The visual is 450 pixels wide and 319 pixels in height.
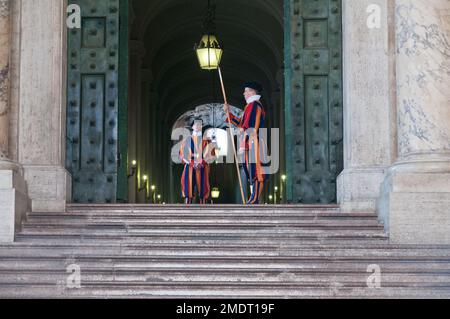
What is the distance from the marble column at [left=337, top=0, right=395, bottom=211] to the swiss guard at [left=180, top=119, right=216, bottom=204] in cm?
553

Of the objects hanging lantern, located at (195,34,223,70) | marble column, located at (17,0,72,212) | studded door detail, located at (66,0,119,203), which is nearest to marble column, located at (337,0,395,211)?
studded door detail, located at (66,0,119,203)

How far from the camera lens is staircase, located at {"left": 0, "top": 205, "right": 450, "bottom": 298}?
35.2 feet

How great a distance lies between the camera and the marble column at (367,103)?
45.4 ft

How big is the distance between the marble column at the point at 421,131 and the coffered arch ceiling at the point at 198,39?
12.3 metres

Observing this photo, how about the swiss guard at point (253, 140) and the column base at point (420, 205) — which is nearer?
the column base at point (420, 205)

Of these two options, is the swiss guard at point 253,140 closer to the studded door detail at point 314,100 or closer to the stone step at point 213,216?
the studded door detail at point 314,100

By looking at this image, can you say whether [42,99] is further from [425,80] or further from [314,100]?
[425,80]

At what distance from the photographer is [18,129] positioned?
45.1ft

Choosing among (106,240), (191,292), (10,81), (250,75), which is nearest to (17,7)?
(10,81)

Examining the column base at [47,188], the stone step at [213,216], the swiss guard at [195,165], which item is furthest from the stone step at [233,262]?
the swiss guard at [195,165]

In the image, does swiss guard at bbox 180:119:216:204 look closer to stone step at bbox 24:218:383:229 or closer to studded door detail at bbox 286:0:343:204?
studded door detail at bbox 286:0:343:204
